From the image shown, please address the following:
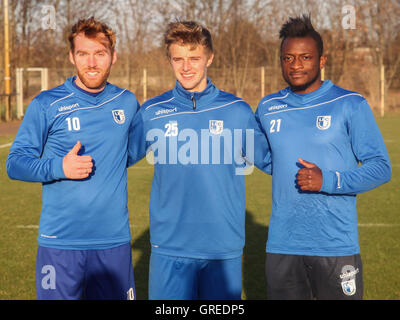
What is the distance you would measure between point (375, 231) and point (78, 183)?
15.2 ft

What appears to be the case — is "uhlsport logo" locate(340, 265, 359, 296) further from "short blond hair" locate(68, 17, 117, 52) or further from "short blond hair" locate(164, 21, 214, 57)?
"short blond hair" locate(68, 17, 117, 52)

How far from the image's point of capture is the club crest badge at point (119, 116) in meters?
3.36

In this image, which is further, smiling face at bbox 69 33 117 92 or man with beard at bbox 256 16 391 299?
smiling face at bbox 69 33 117 92

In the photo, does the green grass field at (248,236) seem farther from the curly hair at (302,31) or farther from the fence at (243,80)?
the fence at (243,80)

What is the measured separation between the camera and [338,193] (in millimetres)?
3014

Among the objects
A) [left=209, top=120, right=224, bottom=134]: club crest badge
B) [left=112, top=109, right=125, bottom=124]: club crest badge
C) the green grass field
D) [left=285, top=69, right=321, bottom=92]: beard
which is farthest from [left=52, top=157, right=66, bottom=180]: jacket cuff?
the green grass field

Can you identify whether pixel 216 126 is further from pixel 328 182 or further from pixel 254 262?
pixel 254 262

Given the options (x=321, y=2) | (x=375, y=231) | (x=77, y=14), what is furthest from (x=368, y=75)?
(x=375, y=231)

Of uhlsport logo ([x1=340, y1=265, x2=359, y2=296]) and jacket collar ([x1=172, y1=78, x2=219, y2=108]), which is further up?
jacket collar ([x1=172, y1=78, x2=219, y2=108])

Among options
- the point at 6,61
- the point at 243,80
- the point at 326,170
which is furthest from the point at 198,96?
the point at 243,80

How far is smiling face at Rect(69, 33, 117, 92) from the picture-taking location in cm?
329

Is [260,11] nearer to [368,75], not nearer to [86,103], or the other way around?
[368,75]

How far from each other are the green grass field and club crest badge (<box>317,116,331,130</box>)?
6.95 ft

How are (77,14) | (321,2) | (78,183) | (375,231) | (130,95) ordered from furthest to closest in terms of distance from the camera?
1. (77,14)
2. (321,2)
3. (375,231)
4. (130,95)
5. (78,183)
